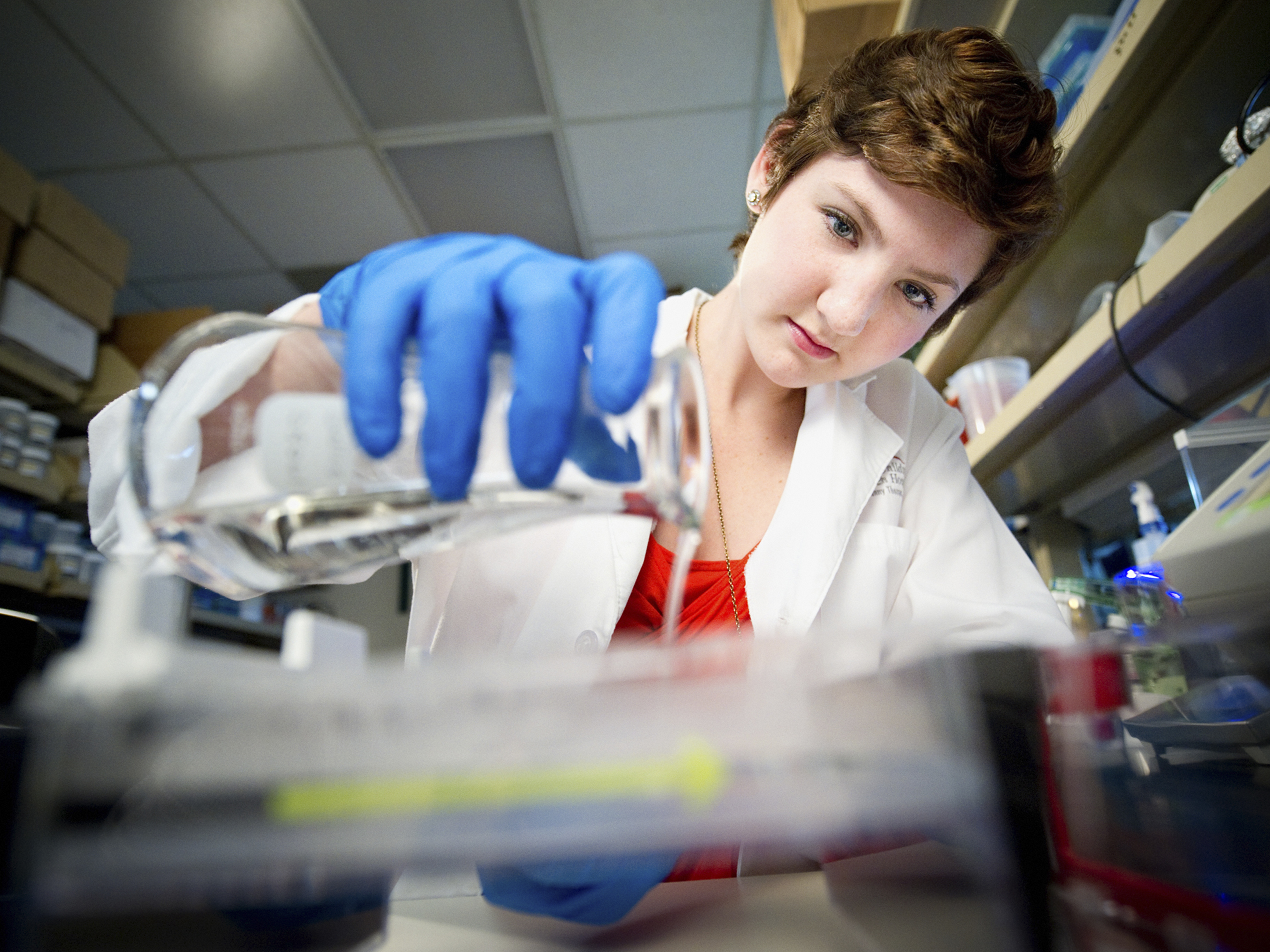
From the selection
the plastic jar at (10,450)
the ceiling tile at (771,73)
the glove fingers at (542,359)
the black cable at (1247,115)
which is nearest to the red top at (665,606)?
the glove fingers at (542,359)

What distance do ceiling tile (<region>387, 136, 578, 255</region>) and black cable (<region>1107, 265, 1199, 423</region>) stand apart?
1990 mm

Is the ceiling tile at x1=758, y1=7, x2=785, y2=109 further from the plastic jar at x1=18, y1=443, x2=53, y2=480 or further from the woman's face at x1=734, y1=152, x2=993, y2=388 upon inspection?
the plastic jar at x1=18, y1=443, x2=53, y2=480

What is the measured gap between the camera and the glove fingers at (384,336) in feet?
1.64

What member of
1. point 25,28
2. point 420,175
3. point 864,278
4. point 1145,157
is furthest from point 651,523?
point 25,28

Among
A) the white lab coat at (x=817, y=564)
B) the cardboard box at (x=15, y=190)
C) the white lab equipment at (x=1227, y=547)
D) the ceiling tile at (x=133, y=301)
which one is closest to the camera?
the white lab equipment at (x=1227, y=547)

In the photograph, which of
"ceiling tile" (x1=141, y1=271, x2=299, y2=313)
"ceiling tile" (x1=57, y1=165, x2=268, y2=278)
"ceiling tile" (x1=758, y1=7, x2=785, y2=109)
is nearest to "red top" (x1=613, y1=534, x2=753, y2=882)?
"ceiling tile" (x1=758, y1=7, x2=785, y2=109)

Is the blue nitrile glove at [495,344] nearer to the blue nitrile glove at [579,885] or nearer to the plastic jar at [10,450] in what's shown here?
the blue nitrile glove at [579,885]

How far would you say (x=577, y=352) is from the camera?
1.78ft

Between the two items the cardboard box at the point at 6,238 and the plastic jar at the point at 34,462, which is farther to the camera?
the plastic jar at the point at 34,462

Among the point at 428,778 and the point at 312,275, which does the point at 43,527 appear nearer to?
the point at 312,275

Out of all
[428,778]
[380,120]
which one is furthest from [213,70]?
[428,778]

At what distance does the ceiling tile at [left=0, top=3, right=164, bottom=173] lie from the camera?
214 cm

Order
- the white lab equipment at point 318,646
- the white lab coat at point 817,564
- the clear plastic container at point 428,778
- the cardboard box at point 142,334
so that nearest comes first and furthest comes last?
the clear plastic container at point 428,778
the white lab equipment at point 318,646
the white lab coat at point 817,564
the cardboard box at point 142,334

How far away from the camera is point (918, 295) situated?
36.3 inches
